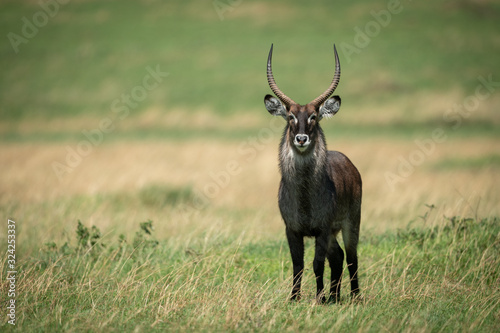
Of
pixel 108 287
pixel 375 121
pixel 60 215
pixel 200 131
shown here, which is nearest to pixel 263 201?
pixel 60 215

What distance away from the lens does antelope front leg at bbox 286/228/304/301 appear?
22.2 feet

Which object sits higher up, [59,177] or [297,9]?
[297,9]

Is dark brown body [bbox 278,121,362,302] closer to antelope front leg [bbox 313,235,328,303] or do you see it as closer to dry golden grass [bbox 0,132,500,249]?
antelope front leg [bbox 313,235,328,303]

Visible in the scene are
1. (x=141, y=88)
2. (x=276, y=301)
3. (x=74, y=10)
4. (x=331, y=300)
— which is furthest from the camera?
(x=74, y=10)

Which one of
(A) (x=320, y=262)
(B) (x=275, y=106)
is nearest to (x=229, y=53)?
(B) (x=275, y=106)

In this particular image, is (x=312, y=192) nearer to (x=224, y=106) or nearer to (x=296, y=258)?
(x=296, y=258)

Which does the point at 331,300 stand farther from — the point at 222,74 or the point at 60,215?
the point at 222,74

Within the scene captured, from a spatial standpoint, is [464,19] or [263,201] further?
[464,19]

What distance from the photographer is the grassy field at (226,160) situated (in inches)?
255

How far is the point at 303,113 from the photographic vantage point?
685 centimetres

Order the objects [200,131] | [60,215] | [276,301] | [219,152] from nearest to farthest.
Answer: [276,301]
[60,215]
[219,152]
[200,131]

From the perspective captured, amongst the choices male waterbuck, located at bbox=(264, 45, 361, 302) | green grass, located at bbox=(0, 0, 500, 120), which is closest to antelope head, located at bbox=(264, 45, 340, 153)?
male waterbuck, located at bbox=(264, 45, 361, 302)

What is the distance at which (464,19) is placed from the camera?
53.7m

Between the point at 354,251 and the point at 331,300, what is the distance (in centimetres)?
80
